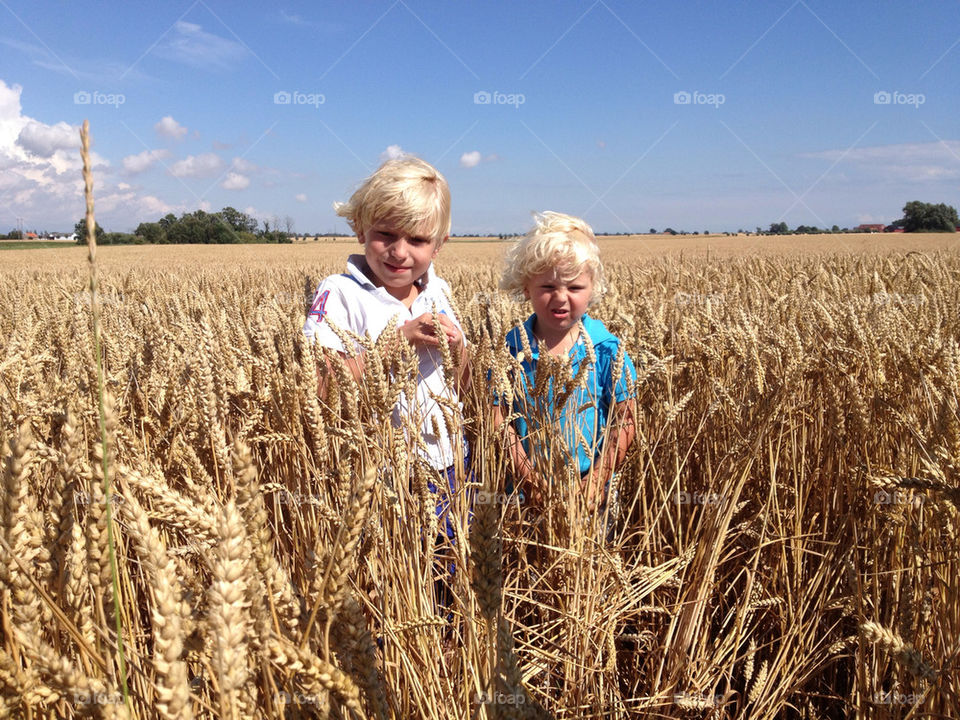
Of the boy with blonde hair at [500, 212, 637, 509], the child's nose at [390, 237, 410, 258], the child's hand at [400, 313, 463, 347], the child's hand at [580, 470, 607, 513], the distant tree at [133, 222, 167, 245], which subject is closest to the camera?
A: the child's hand at [580, 470, 607, 513]

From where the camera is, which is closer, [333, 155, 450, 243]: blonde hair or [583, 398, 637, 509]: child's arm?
[583, 398, 637, 509]: child's arm

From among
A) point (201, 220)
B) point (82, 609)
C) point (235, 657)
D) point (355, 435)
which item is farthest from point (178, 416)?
point (201, 220)

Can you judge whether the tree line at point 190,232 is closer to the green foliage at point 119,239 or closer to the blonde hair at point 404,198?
the green foliage at point 119,239

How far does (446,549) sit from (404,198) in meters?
1.03

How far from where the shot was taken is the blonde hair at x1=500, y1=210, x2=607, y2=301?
1.97m

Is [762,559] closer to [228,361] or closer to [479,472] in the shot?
[479,472]

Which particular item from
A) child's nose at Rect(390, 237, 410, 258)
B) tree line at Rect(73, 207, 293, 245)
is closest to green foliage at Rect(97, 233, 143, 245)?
tree line at Rect(73, 207, 293, 245)

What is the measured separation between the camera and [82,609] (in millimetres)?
726

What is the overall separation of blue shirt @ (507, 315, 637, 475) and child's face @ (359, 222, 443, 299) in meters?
0.40

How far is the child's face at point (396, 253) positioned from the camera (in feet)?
6.32

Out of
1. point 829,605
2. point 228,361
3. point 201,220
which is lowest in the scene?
point 829,605

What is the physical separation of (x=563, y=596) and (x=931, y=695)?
2.38 feet

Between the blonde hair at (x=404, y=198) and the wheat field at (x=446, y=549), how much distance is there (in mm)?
453

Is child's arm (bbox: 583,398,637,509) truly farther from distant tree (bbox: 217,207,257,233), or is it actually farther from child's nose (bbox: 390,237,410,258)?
distant tree (bbox: 217,207,257,233)
